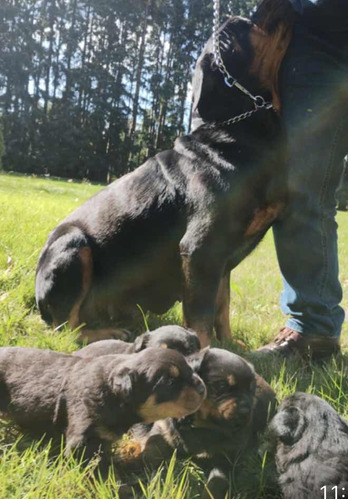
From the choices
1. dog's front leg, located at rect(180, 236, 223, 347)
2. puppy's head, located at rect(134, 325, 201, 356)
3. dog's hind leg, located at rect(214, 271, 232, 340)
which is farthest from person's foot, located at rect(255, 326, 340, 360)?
puppy's head, located at rect(134, 325, 201, 356)

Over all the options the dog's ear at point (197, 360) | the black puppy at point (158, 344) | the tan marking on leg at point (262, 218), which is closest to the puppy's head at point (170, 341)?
the black puppy at point (158, 344)

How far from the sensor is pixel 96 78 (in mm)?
32406

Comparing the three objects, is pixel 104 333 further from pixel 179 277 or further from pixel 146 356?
pixel 146 356

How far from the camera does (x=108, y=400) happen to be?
2.00 metres

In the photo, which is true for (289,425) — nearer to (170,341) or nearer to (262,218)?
(170,341)

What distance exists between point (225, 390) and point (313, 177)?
1609mm

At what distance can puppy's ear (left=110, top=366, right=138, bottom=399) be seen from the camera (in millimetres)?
1957

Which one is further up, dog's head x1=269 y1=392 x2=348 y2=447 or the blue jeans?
the blue jeans

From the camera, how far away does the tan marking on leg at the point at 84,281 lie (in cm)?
330

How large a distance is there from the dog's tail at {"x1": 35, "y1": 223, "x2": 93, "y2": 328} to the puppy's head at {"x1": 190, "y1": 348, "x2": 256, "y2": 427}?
4.06ft

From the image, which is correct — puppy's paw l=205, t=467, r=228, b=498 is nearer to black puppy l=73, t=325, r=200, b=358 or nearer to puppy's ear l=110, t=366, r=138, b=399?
puppy's ear l=110, t=366, r=138, b=399

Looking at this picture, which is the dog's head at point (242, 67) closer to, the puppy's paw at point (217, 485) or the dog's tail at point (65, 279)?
the dog's tail at point (65, 279)

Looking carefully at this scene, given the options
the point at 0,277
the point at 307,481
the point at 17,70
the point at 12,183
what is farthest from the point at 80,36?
the point at 307,481

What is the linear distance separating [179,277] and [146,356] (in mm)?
1332
